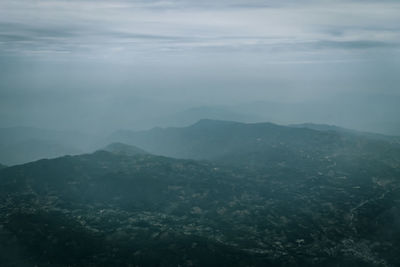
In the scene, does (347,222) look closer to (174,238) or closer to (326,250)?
(326,250)

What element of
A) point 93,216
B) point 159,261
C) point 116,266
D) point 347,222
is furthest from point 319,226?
point 93,216

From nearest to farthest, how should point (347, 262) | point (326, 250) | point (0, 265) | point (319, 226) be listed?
point (0, 265), point (347, 262), point (326, 250), point (319, 226)

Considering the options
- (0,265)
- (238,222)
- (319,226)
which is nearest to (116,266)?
(0,265)

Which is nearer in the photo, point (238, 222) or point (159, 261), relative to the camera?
point (159, 261)

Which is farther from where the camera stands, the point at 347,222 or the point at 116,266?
the point at 347,222

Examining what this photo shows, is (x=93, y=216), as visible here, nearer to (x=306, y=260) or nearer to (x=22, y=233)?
(x=22, y=233)

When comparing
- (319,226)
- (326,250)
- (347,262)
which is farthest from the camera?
(319,226)

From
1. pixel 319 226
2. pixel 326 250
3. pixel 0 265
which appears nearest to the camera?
pixel 0 265

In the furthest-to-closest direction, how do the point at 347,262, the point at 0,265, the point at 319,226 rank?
1. the point at 319,226
2. the point at 347,262
3. the point at 0,265
